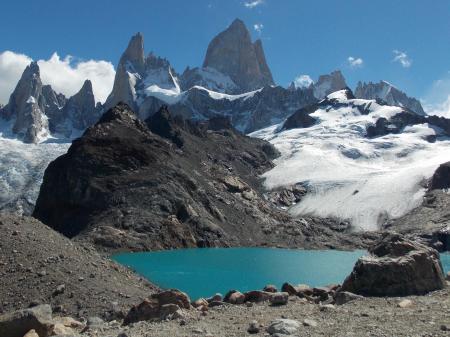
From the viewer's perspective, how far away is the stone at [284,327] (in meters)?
13.1

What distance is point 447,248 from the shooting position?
4702 inches

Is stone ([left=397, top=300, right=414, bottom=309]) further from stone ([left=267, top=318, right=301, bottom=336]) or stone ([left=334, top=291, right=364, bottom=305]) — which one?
stone ([left=267, top=318, right=301, bottom=336])

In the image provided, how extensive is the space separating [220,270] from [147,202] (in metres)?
43.9

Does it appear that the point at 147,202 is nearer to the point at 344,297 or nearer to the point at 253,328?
the point at 344,297

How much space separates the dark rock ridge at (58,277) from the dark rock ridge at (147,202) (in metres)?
59.5

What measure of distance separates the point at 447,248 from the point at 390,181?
180 feet

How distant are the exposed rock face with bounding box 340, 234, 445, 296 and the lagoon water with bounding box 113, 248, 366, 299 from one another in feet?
65.2

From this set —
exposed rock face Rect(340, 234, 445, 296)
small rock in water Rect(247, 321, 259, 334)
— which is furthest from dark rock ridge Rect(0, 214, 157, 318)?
exposed rock face Rect(340, 234, 445, 296)

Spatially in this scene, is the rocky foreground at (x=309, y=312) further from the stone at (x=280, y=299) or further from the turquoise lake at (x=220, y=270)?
the turquoise lake at (x=220, y=270)

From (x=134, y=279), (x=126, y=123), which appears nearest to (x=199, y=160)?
(x=126, y=123)

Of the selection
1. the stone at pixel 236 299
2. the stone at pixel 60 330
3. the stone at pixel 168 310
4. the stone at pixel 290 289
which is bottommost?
the stone at pixel 60 330

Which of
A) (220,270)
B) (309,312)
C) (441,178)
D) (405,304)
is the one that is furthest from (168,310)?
(441,178)

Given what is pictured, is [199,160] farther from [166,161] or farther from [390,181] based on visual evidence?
[390,181]

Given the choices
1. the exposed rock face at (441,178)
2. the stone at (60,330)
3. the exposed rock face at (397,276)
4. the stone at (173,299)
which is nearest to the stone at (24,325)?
the stone at (60,330)
